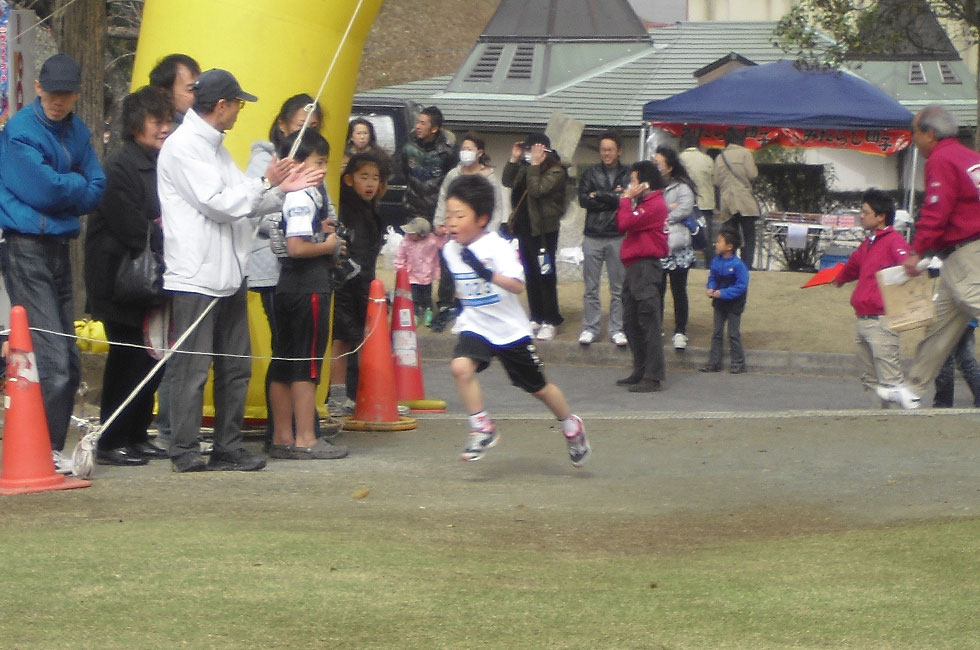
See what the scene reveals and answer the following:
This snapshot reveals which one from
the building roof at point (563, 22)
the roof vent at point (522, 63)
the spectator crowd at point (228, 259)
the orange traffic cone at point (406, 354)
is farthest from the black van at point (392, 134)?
the spectator crowd at point (228, 259)

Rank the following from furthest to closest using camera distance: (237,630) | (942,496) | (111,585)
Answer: (942,496) → (111,585) → (237,630)

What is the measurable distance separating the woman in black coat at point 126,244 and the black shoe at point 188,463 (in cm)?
38

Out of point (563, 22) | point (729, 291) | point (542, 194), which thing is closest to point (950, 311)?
point (729, 291)

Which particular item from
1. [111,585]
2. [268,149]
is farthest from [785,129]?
[111,585]

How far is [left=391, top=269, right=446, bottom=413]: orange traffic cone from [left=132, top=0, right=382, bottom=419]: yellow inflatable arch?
1549 millimetres

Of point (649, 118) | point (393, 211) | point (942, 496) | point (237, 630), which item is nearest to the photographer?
point (237, 630)

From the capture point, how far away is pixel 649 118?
20672 mm

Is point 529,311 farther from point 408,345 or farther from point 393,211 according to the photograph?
point 393,211

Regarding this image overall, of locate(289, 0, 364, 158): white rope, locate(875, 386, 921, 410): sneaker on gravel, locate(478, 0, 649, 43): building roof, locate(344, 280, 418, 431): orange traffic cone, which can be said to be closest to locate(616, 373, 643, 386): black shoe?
locate(875, 386, 921, 410): sneaker on gravel

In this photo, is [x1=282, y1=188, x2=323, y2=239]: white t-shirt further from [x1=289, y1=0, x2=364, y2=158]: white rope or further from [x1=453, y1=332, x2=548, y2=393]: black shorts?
[x1=453, y1=332, x2=548, y2=393]: black shorts

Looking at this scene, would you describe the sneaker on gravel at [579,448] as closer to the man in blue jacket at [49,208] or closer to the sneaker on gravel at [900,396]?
the man in blue jacket at [49,208]

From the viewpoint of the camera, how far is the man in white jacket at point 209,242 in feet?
22.0

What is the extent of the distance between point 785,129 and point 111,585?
56.8 feet

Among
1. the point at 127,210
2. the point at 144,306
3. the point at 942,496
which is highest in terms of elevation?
the point at 127,210
